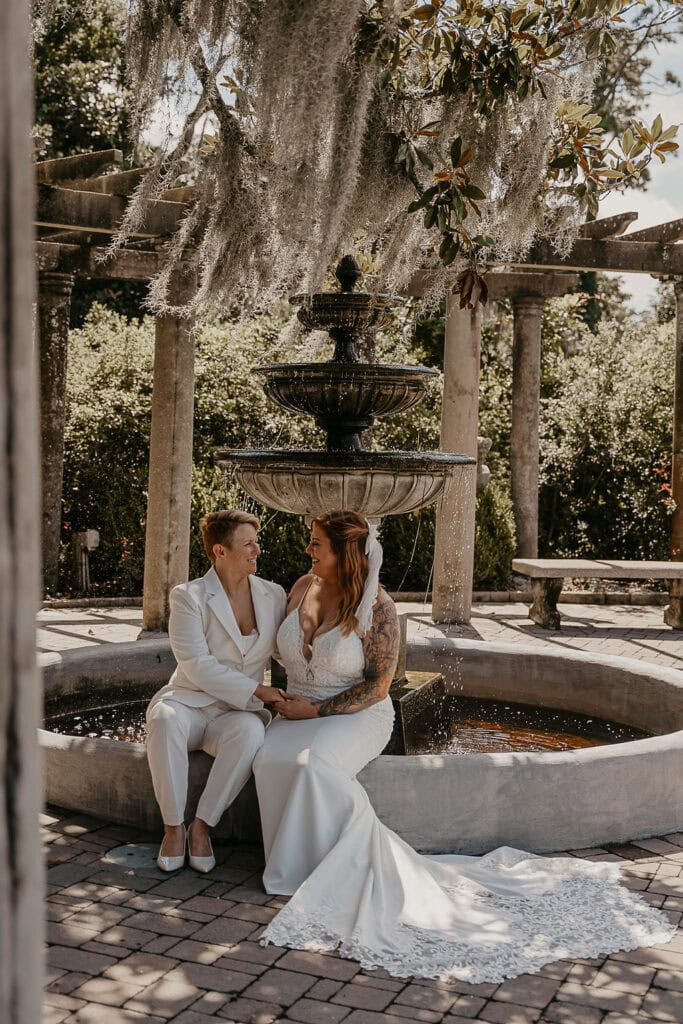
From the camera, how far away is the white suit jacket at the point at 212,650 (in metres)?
4.71

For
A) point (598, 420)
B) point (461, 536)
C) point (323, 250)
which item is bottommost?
point (461, 536)

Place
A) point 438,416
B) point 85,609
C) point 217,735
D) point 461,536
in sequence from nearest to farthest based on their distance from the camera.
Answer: point 217,735 → point 461,536 → point 85,609 → point 438,416

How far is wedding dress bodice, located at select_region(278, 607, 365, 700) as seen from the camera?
474 cm

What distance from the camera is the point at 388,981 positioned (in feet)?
11.5

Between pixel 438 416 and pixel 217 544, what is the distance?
909cm

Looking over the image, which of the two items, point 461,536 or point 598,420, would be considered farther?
point 598,420

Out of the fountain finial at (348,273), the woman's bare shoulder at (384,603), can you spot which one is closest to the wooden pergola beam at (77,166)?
the fountain finial at (348,273)

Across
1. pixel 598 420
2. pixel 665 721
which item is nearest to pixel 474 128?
pixel 665 721

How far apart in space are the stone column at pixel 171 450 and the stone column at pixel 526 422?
4854 millimetres

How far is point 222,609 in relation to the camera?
190 inches

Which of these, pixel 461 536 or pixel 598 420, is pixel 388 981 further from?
pixel 598 420

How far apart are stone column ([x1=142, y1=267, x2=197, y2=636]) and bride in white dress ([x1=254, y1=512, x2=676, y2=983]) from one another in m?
4.07

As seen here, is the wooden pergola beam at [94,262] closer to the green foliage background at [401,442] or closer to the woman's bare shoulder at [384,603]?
the green foliage background at [401,442]

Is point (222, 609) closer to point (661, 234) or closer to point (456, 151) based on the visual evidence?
point (456, 151)
